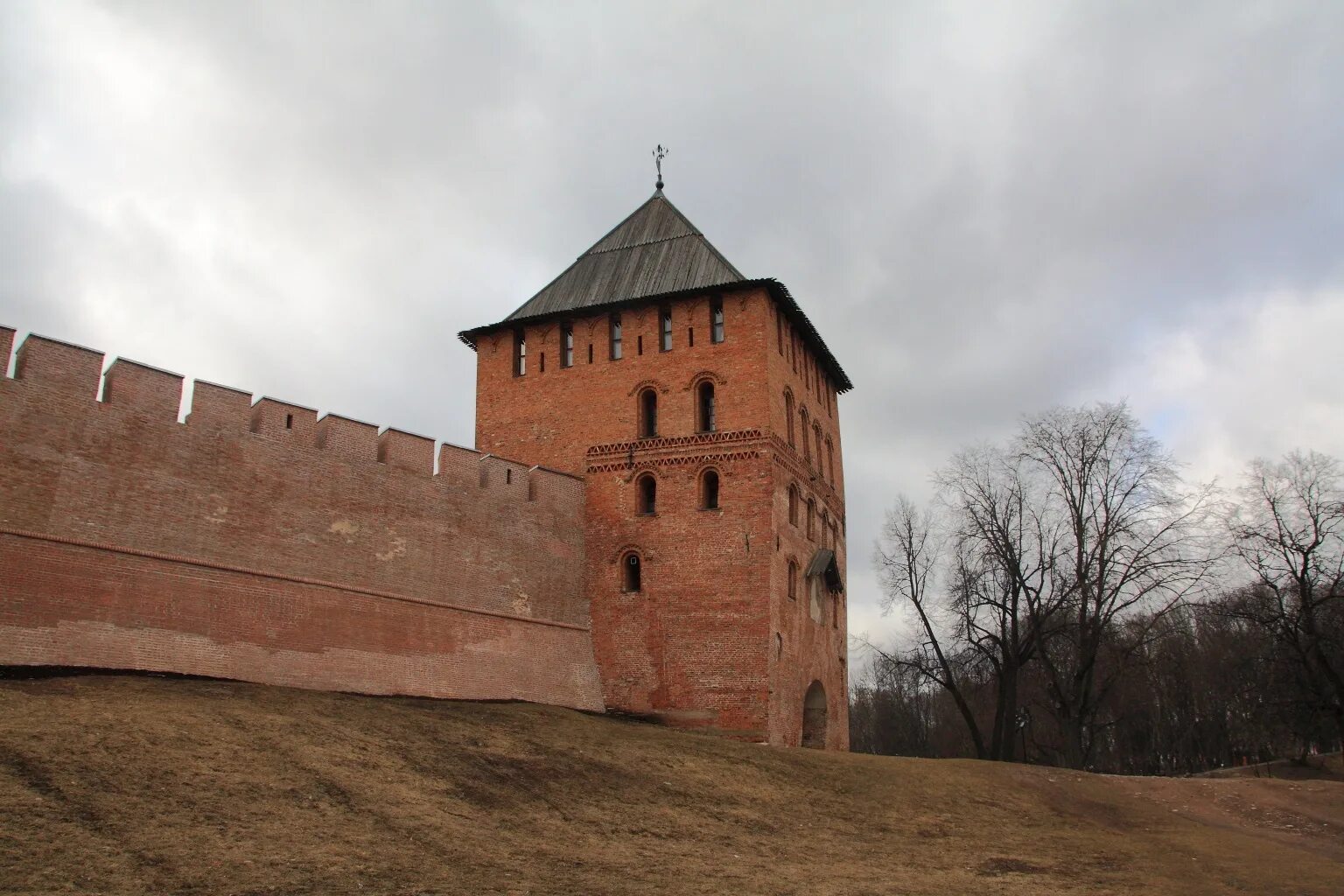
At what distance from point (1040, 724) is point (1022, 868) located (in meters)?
37.8

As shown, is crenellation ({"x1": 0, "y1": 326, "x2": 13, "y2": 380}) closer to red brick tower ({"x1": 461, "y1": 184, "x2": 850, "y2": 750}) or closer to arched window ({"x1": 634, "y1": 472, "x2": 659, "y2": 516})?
red brick tower ({"x1": 461, "y1": 184, "x2": 850, "y2": 750})

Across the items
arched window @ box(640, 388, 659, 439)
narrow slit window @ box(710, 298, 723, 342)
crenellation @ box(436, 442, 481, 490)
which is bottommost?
crenellation @ box(436, 442, 481, 490)

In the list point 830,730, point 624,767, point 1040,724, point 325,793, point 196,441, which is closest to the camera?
point 325,793

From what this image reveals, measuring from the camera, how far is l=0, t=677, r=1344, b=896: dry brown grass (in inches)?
353

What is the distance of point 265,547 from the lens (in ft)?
55.6

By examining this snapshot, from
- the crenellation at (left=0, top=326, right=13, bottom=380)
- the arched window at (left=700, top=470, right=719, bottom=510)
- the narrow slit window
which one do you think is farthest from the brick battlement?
the narrow slit window

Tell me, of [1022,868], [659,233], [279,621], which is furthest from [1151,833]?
[659,233]

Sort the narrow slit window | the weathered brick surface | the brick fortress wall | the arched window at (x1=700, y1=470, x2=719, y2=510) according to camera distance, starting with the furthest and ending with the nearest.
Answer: the narrow slit window
the arched window at (x1=700, y1=470, x2=719, y2=510)
the weathered brick surface
the brick fortress wall

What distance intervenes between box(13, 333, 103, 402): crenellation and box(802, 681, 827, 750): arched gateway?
1582 cm

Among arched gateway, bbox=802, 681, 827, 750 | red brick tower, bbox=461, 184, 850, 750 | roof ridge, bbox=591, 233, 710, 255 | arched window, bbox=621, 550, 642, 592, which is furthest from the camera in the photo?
roof ridge, bbox=591, 233, 710, 255

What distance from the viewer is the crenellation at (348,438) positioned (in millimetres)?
18500

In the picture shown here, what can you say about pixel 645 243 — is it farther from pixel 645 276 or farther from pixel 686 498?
pixel 686 498

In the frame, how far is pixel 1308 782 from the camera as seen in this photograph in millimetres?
18922

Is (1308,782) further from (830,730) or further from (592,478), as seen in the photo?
(592,478)
